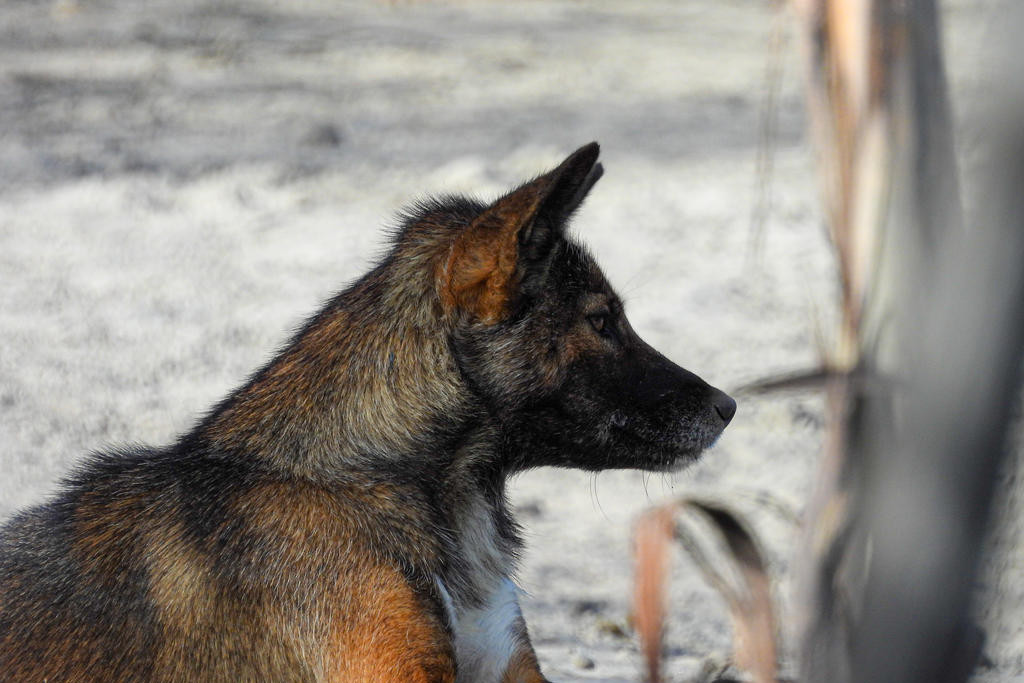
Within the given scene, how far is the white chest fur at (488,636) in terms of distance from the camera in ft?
10.1

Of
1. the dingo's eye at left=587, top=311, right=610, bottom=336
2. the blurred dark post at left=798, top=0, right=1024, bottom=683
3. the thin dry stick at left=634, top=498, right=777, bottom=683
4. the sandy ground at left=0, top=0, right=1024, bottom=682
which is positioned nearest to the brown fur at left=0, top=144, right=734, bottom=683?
the dingo's eye at left=587, top=311, right=610, bottom=336

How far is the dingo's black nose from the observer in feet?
10.9

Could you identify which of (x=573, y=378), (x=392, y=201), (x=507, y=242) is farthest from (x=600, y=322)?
(x=392, y=201)

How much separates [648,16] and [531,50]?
1298mm

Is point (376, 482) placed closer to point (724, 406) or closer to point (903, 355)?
point (724, 406)

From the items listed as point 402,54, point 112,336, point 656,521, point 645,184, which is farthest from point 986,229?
point 402,54

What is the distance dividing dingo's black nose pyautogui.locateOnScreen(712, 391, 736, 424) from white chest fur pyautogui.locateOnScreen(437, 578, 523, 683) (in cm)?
70

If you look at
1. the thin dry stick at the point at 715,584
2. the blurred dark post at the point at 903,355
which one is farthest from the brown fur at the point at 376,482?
the blurred dark post at the point at 903,355

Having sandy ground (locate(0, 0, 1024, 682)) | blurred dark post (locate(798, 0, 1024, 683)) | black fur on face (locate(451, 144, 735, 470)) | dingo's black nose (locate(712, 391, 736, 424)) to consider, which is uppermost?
blurred dark post (locate(798, 0, 1024, 683))

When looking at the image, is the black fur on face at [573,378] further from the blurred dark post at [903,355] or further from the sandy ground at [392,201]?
the blurred dark post at [903,355]

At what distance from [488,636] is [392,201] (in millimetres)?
4804

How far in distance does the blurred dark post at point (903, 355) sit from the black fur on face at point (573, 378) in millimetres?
1128

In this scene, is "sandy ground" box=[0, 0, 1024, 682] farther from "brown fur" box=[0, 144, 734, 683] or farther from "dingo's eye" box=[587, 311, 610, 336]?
"dingo's eye" box=[587, 311, 610, 336]

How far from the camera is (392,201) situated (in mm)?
7637
